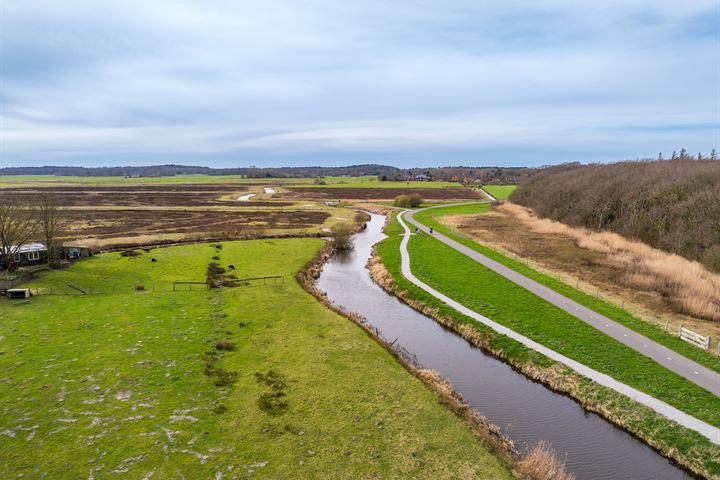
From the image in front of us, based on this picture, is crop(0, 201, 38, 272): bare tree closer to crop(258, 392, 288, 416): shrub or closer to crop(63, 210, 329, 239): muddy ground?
crop(63, 210, 329, 239): muddy ground

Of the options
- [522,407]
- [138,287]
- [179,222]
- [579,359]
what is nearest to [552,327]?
[579,359]

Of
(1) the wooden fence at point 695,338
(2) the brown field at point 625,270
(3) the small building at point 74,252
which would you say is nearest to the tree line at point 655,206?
(2) the brown field at point 625,270

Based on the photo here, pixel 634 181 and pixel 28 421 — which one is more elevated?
pixel 634 181

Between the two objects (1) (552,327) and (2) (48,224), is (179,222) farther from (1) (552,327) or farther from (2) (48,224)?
(1) (552,327)

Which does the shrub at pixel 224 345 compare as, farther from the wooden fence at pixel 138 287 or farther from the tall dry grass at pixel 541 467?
the tall dry grass at pixel 541 467

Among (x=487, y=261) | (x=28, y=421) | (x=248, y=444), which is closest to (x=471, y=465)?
(x=248, y=444)

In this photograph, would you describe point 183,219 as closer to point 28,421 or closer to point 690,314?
point 28,421

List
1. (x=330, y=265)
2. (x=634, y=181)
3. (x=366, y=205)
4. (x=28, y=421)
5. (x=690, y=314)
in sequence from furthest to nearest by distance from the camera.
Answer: (x=366, y=205) → (x=634, y=181) → (x=330, y=265) → (x=690, y=314) → (x=28, y=421)
